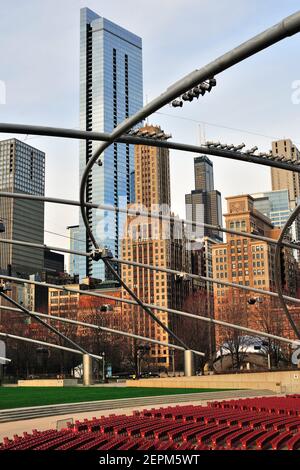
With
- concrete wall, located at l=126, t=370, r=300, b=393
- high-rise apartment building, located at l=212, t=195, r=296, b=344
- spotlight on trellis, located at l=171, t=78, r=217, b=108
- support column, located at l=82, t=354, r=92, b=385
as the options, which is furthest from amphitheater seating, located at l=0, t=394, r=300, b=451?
high-rise apartment building, located at l=212, t=195, r=296, b=344

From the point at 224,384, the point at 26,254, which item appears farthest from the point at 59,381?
the point at 26,254

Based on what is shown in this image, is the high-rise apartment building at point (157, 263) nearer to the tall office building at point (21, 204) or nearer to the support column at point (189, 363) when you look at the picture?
the tall office building at point (21, 204)

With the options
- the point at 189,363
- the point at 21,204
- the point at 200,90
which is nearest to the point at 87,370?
the point at 189,363

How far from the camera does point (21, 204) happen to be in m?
131

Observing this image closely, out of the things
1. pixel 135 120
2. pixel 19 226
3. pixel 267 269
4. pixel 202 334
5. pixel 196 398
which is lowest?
pixel 196 398

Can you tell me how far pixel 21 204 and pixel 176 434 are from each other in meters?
118

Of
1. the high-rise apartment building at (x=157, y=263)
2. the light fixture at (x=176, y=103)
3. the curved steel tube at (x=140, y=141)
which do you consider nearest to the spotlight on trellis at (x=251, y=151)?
the curved steel tube at (x=140, y=141)

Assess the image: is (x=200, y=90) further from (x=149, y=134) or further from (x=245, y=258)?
(x=245, y=258)

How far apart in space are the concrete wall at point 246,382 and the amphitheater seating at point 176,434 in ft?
70.6

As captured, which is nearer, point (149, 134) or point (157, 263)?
point (149, 134)

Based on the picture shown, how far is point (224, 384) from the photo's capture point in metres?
47.7

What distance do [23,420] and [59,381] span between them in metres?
28.7

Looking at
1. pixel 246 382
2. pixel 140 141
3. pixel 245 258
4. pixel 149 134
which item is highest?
pixel 245 258
